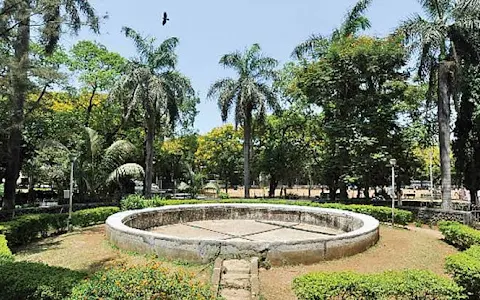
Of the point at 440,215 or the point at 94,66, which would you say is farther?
the point at 94,66

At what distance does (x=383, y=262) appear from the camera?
901 centimetres

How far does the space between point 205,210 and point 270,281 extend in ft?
29.6

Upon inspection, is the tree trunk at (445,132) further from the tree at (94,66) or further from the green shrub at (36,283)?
the tree at (94,66)

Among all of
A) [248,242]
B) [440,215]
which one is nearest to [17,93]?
[248,242]

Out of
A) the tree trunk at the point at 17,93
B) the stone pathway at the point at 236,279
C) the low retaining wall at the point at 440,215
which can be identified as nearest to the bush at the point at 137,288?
the stone pathway at the point at 236,279

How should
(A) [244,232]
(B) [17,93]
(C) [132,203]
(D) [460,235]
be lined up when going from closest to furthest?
(D) [460,235] < (B) [17,93] < (A) [244,232] < (C) [132,203]

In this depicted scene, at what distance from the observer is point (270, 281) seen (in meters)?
7.42

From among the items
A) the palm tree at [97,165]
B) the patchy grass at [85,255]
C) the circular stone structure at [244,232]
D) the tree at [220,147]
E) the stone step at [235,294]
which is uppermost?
the tree at [220,147]

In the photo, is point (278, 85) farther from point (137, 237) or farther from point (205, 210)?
point (137, 237)

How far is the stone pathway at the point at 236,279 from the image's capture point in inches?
261

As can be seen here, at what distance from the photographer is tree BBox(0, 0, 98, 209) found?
11172 mm

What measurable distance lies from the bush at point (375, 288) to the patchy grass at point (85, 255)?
279 centimetres

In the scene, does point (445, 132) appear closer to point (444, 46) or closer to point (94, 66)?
point (444, 46)

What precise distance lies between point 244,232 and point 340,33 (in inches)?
621
